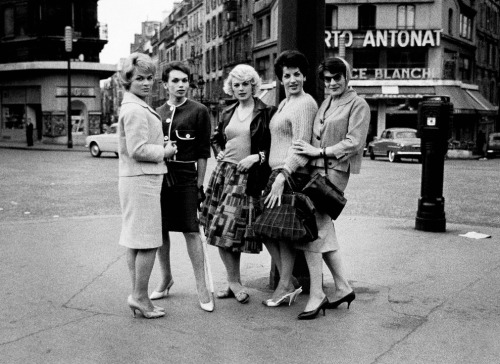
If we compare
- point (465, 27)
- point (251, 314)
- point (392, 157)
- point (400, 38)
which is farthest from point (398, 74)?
point (251, 314)

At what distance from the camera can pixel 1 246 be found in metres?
7.39

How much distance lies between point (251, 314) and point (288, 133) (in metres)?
1.35

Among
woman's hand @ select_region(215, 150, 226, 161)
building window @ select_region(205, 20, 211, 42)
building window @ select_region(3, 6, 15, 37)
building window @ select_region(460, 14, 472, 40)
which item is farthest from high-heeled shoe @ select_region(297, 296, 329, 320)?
building window @ select_region(205, 20, 211, 42)

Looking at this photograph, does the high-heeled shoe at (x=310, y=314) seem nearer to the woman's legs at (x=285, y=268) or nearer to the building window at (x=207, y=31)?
the woman's legs at (x=285, y=268)

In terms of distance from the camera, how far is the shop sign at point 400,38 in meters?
45.7

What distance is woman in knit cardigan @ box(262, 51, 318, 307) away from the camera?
487 cm

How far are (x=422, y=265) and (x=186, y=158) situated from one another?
2814mm

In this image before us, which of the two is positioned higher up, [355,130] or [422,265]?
[355,130]

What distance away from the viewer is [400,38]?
150ft

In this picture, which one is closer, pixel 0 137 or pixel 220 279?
pixel 220 279

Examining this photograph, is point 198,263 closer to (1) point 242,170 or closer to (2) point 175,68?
(1) point 242,170

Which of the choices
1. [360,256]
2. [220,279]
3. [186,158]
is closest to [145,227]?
[186,158]

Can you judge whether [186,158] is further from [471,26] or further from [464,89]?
[471,26]

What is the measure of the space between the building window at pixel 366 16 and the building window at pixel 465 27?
8089 millimetres
